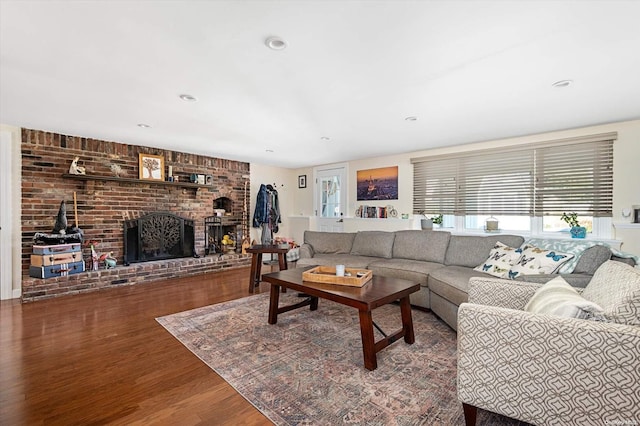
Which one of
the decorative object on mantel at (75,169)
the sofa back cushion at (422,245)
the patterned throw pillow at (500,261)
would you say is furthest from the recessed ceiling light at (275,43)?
the decorative object on mantel at (75,169)

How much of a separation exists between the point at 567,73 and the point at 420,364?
241cm

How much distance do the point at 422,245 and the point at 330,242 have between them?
1373 mm

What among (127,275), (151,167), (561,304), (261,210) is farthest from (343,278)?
(261,210)

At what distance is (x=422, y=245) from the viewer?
394 cm

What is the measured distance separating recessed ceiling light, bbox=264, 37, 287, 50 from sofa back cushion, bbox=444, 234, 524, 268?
3024 mm

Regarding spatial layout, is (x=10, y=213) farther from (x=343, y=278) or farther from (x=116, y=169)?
(x=343, y=278)

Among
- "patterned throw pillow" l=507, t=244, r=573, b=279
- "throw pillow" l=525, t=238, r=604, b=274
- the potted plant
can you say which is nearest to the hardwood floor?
"patterned throw pillow" l=507, t=244, r=573, b=279

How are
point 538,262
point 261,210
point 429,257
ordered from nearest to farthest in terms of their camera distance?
point 538,262
point 429,257
point 261,210

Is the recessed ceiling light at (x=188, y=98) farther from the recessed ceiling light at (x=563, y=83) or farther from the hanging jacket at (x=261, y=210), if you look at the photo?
the hanging jacket at (x=261, y=210)

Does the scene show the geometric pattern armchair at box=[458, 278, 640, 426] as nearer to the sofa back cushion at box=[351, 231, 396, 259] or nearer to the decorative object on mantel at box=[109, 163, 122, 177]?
the sofa back cushion at box=[351, 231, 396, 259]

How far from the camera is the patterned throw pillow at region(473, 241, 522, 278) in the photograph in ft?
9.59

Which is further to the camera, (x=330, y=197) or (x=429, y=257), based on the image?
(x=330, y=197)

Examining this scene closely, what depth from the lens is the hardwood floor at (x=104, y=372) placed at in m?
1.62

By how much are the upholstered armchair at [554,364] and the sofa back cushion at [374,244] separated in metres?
2.72
